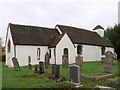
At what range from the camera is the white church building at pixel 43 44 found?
23.8 meters

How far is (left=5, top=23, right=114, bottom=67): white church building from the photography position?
78.2 ft

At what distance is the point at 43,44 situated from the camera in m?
25.6

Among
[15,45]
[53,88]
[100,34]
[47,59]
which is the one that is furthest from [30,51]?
[100,34]

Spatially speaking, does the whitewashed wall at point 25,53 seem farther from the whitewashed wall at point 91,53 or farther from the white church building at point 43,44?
Answer: the whitewashed wall at point 91,53

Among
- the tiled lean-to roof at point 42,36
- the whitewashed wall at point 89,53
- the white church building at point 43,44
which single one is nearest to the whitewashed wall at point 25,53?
the white church building at point 43,44

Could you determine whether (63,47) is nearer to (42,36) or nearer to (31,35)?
(42,36)

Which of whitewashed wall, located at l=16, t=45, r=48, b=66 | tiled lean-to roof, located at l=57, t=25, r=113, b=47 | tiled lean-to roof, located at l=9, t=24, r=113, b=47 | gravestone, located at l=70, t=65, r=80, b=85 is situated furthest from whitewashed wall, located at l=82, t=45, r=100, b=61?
gravestone, located at l=70, t=65, r=80, b=85

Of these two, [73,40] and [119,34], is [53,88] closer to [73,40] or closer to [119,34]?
[73,40]

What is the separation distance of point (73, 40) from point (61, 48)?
159 inches

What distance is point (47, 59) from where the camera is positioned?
1798 centimetres

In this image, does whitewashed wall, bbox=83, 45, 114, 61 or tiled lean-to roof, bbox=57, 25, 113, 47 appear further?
whitewashed wall, bbox=83, 45, 114, 61

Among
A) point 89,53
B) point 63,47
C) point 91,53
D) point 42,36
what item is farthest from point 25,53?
point 91,53

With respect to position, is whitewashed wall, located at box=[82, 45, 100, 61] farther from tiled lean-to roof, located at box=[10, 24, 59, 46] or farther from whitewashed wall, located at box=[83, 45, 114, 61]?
tiled lean-to roof, located at box=[10, 24, 59, 46]

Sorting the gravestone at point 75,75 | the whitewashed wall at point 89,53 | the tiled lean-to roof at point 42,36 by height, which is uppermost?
the tiled lean-to roof at point 42,36
